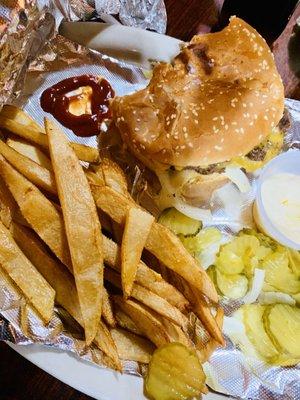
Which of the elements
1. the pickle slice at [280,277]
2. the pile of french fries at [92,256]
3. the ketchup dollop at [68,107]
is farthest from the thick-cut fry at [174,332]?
the ketchup dollop at [68,107]

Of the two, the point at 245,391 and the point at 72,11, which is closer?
the point at 245,391

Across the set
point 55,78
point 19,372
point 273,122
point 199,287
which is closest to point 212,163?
point 273,122

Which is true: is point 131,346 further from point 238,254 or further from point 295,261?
point 295,261

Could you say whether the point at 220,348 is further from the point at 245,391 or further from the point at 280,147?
the point at 280,147

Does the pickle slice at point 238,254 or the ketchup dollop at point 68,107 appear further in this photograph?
the ketchup dollop at point 68,107

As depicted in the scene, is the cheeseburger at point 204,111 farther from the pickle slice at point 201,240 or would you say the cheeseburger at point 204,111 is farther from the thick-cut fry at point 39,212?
the thick-cut fry at point 39,212

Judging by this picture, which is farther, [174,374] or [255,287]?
[255,287]

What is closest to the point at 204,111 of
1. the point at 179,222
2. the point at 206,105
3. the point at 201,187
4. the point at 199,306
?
the point at 206,105
